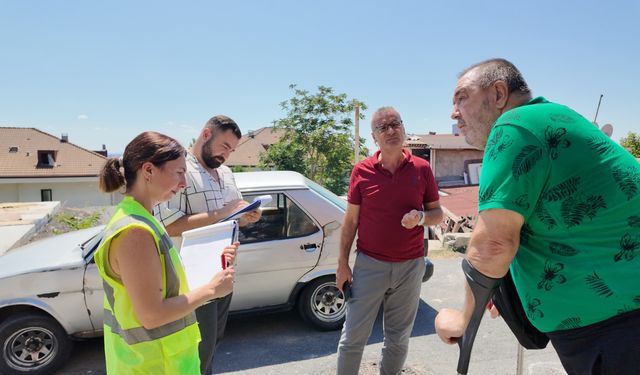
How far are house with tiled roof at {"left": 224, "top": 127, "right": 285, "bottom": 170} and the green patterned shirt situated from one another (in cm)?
3604

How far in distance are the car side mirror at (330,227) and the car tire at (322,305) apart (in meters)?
0.50

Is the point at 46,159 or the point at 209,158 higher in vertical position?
the point at 209,158

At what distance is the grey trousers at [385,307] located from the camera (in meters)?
2.70

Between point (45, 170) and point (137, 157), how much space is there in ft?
142

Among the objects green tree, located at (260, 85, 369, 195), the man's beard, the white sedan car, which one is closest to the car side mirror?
the white sedan car

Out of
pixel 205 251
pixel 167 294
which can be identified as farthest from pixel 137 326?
pixel 205 251

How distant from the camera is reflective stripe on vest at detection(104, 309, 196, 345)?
5.04 ft

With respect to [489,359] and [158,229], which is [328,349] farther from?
[158,229]

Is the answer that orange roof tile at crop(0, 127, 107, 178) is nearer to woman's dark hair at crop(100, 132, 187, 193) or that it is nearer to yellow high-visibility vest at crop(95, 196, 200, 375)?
woman's dark hair at crop(100, 132, 187, 193)

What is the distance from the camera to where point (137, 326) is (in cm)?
153

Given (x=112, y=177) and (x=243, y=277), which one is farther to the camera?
(x=243, y=277)

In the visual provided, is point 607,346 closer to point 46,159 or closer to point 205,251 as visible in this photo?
point 205,251

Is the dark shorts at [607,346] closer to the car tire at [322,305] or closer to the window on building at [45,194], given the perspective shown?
the car tire at [322,305]

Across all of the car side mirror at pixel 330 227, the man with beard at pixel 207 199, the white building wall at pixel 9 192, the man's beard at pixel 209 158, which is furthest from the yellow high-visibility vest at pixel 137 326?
the white building wall at pixel 9 192
